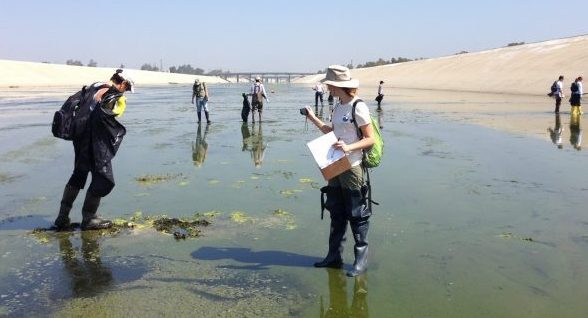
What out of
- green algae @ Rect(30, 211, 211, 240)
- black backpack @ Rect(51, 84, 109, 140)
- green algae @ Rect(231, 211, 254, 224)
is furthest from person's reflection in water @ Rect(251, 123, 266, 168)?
black backpack @ Rect(51, 84, 109, 140)

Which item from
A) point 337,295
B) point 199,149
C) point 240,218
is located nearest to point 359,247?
point 337,295

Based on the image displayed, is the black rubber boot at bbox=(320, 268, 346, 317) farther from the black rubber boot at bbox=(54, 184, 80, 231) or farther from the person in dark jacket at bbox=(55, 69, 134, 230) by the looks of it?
the black rubber boot at bbox=(54, 184, 80, 231)

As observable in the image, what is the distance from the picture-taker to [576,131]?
16.7 meters

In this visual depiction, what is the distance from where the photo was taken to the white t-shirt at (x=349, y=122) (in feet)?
16.2

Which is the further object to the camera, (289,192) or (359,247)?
(289,192)

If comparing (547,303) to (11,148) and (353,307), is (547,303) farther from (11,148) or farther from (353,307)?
(11,148)

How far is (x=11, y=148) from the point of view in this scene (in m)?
13.5

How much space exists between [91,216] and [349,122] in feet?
11.6

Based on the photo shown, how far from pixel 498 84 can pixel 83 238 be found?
179 ft

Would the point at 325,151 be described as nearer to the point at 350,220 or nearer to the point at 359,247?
the point at 350,220

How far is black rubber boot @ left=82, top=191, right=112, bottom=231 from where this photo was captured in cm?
643

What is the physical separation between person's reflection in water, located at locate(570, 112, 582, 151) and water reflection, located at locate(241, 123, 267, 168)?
7.71 meters

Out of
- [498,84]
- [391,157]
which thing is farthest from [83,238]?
[498,84]

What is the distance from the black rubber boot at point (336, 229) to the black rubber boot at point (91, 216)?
114 inches
